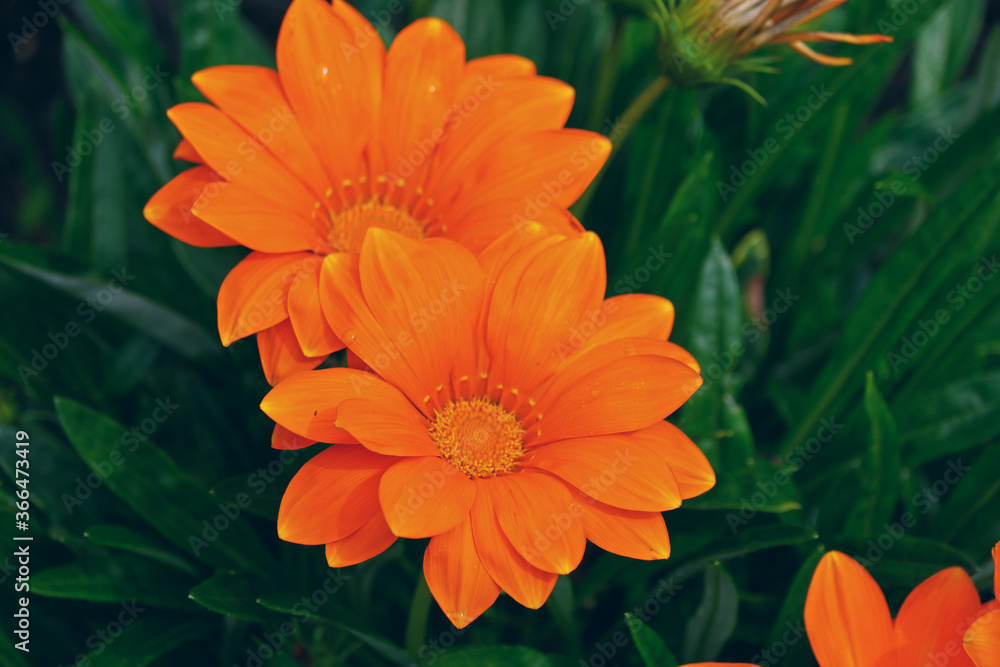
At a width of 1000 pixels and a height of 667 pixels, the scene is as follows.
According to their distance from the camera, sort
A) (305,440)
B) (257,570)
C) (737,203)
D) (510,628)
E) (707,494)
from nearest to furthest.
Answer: (305,440), (707,494), (257,570), (510,628), (737,203)

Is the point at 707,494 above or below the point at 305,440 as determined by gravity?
below

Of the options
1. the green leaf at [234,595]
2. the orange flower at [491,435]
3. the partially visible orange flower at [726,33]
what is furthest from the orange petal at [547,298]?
the green leaf at [234,595]

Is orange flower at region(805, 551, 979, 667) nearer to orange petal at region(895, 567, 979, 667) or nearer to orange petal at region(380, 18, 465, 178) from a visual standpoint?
orange petal at region(895, 567, 979, 667)

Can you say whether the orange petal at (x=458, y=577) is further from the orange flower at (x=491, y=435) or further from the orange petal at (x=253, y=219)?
the orange petal at (x=253, y=219)

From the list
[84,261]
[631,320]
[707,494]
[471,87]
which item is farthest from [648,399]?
[84,261]

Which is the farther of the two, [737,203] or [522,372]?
[737,203]

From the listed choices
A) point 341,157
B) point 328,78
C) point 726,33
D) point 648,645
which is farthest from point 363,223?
point 648,645

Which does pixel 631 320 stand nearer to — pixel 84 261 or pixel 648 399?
pixel 648 399
